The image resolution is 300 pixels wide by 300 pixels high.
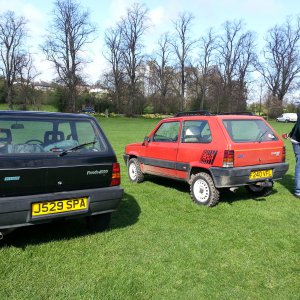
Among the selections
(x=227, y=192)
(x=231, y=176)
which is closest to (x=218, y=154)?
(x=231, y=176)

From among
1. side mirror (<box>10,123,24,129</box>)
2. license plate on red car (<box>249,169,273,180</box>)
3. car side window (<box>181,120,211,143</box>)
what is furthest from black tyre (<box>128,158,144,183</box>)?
side mirror (<box>10,123,24,129</box>)

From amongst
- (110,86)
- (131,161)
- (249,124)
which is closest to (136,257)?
(249,124)

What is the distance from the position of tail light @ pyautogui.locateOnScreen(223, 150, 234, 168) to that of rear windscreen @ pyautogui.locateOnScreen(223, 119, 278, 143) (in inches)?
12.0

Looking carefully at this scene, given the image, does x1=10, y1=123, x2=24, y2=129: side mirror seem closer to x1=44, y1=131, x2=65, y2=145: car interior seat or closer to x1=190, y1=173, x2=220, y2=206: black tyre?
x1=44, y1=131, x2=65, y2=145: car interior seat

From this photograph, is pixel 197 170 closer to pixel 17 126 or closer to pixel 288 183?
pixel 288 183

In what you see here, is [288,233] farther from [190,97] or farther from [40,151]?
[190,97]

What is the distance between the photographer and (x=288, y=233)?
4965 millimetres

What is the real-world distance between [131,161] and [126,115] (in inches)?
2001

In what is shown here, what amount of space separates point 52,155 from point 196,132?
3264 millimetres

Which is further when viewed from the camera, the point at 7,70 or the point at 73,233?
the point at 7,70

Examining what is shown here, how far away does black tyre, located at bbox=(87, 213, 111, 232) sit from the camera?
15.9ft

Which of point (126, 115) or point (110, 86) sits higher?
point (110, 86)

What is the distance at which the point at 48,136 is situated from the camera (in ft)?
15.1

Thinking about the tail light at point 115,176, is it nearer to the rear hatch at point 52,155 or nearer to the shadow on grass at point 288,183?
the rear hatch at point 52,155
